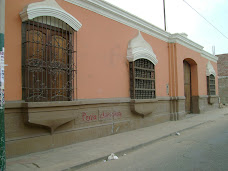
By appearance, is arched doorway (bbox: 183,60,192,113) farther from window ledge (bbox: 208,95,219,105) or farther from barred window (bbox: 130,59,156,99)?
→ barred window (bbox: 130,59,156,99)

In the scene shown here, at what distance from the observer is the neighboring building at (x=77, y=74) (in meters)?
5.36

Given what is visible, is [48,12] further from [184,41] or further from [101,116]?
[184,41]

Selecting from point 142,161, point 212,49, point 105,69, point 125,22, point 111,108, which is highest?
point 212,49

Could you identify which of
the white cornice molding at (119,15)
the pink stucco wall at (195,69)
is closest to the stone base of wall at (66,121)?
Result: the white cornice molding at (119,15)

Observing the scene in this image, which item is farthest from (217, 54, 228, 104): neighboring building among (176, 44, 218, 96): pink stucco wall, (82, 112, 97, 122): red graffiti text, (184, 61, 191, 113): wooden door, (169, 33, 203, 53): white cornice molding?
(82, 112, 97, 122): red graffiti text

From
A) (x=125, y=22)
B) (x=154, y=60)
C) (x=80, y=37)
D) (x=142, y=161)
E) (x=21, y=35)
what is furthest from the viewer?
(x=154, y=60)

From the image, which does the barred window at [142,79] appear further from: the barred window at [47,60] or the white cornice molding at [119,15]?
the barred window at [47,60]

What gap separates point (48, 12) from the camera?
5.77 meters

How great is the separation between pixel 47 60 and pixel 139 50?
4.19 meters

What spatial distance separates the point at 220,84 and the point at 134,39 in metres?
20.4

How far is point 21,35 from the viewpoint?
18.1 feet

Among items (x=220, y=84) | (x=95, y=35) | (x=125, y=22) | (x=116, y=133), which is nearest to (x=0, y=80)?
(x=95, y=35)

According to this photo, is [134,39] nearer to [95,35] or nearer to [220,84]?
[95,35]

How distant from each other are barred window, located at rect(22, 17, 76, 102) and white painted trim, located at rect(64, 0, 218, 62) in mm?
1216
